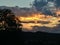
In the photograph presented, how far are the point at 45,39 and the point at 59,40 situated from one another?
1.05 metres

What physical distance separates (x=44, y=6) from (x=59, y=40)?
6749 millimetres

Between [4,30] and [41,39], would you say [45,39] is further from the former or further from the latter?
[4,30]

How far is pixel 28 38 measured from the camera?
14.8 metres

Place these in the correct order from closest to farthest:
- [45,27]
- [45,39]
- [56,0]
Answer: [45,39]
[45,27]
[56,0]

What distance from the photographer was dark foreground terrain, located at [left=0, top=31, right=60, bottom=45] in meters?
14.5

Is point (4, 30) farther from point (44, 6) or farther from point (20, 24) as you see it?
point (44, 6)

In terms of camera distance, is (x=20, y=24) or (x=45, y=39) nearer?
(x=45, y=39)

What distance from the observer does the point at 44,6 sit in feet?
67.3

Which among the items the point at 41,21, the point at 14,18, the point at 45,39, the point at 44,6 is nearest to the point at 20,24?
the point at 14,18

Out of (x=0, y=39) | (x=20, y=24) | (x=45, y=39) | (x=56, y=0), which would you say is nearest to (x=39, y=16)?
(x=20, y=24)

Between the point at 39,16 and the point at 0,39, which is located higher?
the point at 39,16

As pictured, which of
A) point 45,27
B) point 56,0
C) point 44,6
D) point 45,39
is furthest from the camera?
point 56,0

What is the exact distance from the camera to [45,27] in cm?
1577

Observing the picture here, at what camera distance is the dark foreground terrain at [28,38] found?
47.6 ft
